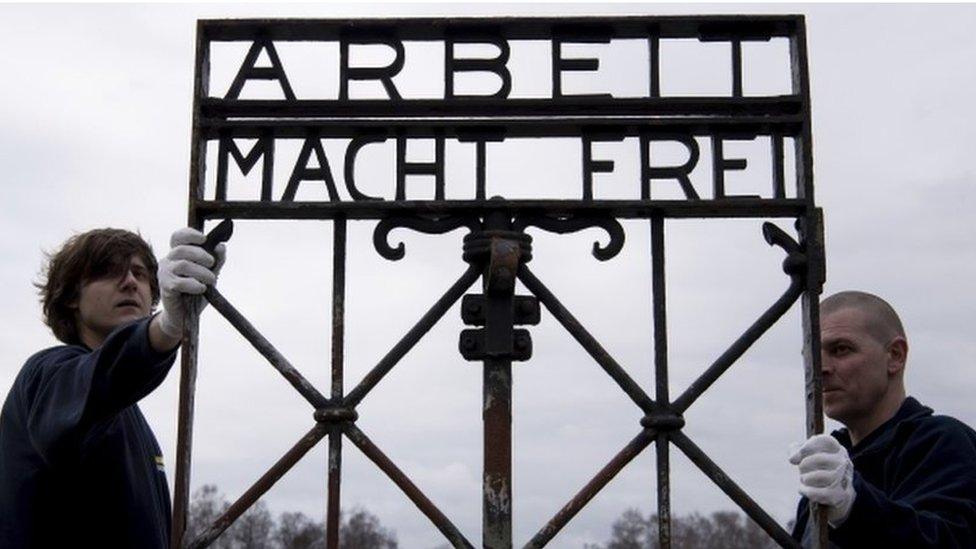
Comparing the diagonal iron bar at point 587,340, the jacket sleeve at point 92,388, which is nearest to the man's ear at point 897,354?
the diagonal iron bar at point 587,340

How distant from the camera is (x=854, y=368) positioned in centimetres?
486

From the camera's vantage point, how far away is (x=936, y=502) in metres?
4.35

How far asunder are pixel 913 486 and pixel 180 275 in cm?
252

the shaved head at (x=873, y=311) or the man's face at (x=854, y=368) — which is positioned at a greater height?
the shaved head at (x=873, y=311)

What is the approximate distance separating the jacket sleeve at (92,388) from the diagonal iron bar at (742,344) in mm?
1667

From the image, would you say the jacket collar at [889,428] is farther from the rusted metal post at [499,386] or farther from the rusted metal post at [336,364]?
the rusted metal post at [336,364]

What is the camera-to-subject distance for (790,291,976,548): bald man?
4.12 meters

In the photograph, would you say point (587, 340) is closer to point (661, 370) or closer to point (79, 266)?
point (661, 370)

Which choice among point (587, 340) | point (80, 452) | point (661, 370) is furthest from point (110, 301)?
point (661, 370)

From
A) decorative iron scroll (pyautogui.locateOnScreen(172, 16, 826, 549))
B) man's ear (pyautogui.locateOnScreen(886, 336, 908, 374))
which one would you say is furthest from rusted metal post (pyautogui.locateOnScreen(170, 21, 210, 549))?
man's ear (pyautogui.locateOnScreen(886, 336, 908, 374))


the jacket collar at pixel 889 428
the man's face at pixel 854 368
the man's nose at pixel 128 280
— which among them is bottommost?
the jacket collar at pixel 889 428

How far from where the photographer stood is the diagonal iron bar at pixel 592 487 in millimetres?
4027

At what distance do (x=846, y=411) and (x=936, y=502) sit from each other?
624 millimetres

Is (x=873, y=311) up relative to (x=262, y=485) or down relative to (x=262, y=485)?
up
